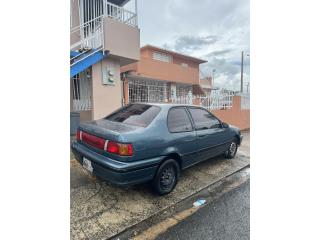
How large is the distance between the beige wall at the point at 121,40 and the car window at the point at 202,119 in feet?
13.4

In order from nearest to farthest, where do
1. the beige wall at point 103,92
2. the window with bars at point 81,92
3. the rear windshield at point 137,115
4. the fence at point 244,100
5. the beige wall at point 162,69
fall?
the rear windshield at point 137,115 < the beige wall at point 103,92 < the window with bars at point 81,92 < the fence at point 244,100 < the beige wall at point 162,69

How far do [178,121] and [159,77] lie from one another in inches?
391

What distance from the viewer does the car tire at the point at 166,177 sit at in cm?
301

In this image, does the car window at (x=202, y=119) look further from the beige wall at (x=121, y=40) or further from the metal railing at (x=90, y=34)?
the metal railing at (x=90, y=34)

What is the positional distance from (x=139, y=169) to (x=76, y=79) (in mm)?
6007

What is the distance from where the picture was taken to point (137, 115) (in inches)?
131

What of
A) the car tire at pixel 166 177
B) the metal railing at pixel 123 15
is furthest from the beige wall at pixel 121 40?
the car tire at pixel 166 177

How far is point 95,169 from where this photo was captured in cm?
289

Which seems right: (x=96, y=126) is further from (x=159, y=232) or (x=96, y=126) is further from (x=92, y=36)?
(x=92, y=36)

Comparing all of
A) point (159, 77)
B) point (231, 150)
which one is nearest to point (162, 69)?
point (159, 77)
